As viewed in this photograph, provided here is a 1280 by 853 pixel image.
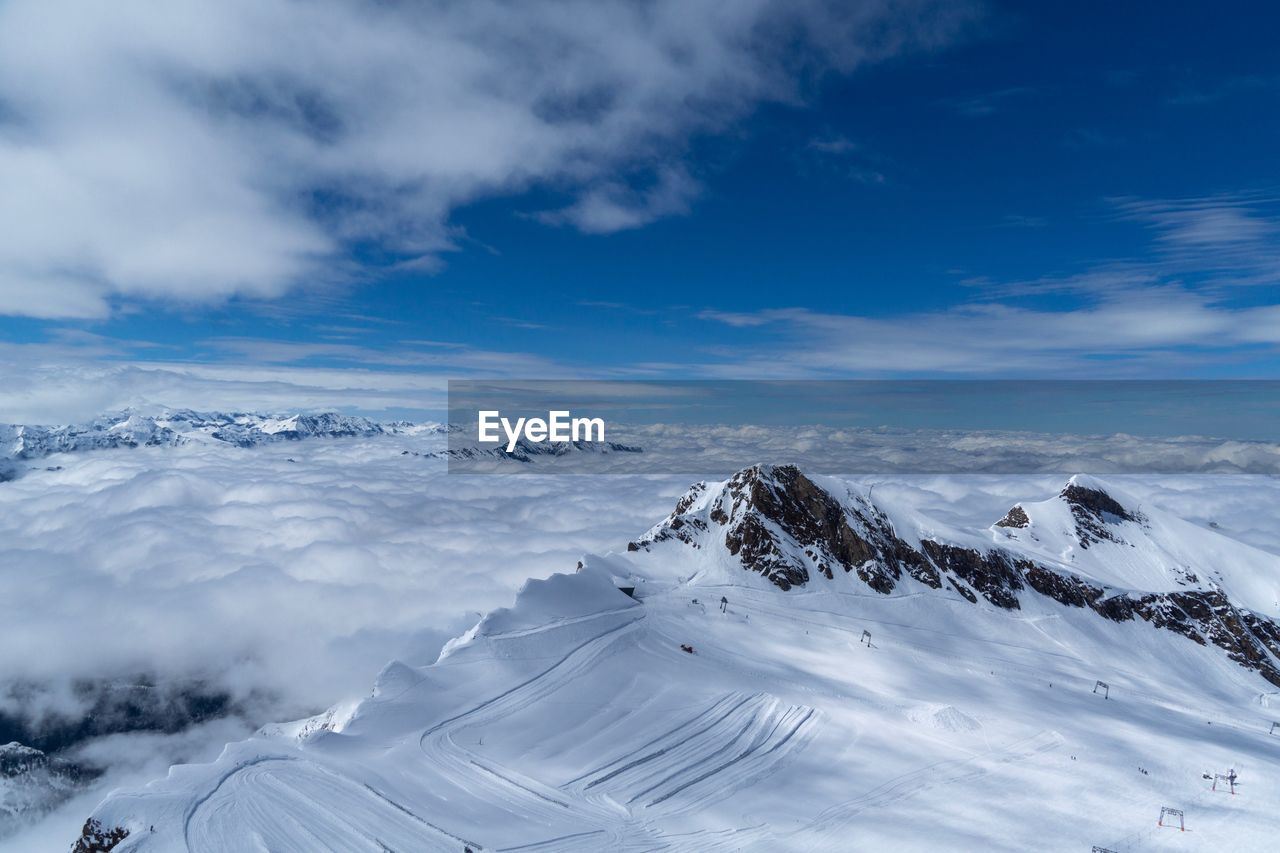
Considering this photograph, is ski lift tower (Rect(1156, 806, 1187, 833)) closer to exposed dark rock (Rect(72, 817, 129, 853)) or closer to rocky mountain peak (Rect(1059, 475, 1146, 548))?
exposed dark rock (Rect(72, 817, 129, 853))

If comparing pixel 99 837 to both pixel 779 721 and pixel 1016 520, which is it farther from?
pixel 1016 520

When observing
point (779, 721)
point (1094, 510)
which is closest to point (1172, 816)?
point (779, 721)

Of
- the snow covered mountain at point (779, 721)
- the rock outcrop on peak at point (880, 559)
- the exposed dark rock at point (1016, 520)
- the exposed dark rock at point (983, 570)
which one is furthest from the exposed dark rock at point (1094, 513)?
the exposed dark rock at point (983, 570)

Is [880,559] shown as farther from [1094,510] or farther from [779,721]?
[1094,510]

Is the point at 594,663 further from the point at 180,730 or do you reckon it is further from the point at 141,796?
the point at 180,730

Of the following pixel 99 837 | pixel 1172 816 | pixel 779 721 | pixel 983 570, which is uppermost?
pixel 99 837

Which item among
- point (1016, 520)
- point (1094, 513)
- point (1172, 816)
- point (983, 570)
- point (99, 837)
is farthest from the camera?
point (1094, 513)

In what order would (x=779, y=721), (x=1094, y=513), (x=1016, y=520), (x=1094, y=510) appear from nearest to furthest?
(x=779, y=721) < (x=1016, y=520) < (x=1094, y=513) < (x=1094, y=510)

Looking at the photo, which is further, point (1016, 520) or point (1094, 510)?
point (1094, 510)

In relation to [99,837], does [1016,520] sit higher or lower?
lower
